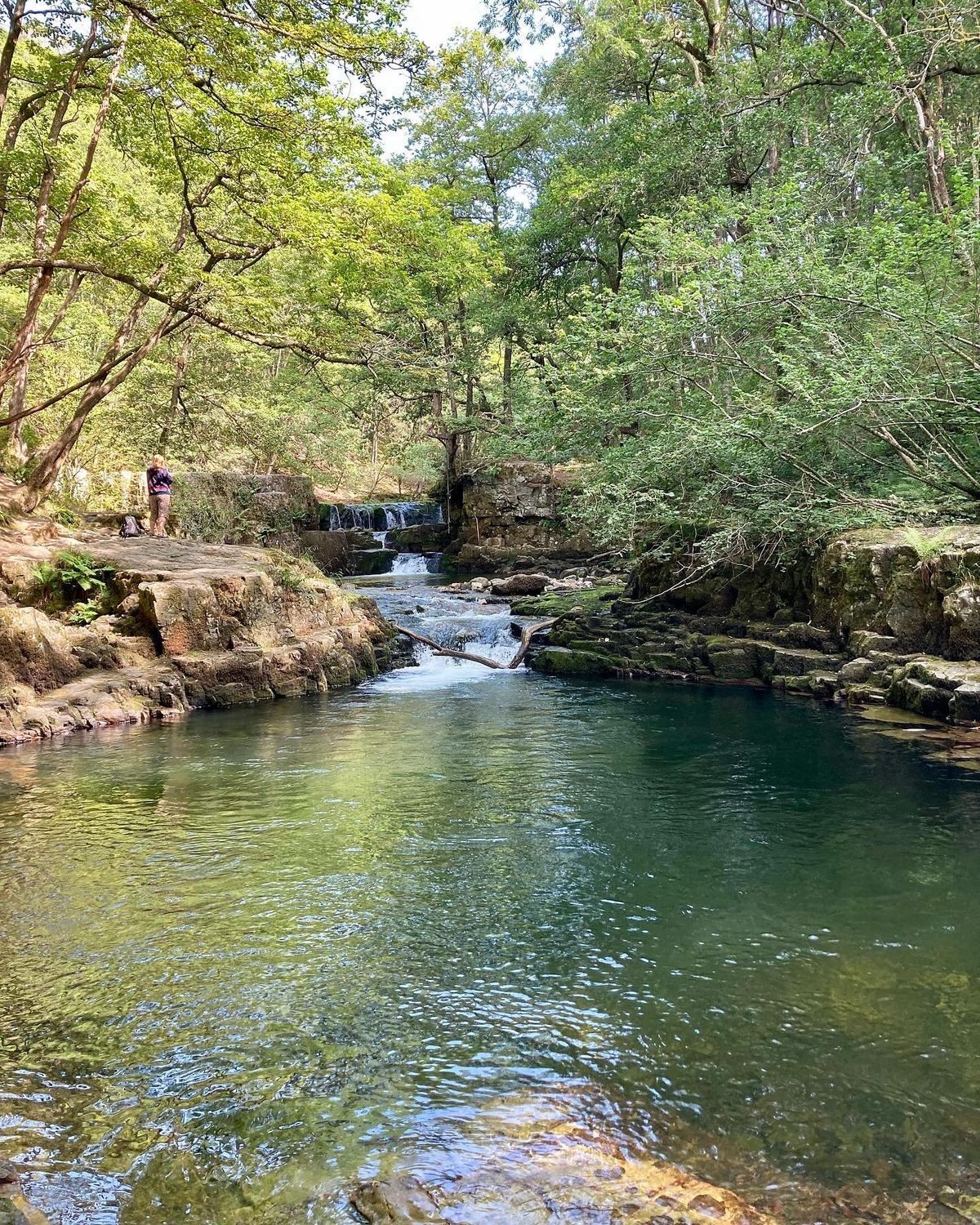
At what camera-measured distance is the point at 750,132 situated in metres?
16.5

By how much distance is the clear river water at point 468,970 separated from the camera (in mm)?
3070

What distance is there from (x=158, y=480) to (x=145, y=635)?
4.53 metres

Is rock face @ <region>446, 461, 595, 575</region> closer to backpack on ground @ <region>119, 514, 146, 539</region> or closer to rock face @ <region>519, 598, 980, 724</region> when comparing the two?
rock face @ <region>519, 598, 980, 724</region>

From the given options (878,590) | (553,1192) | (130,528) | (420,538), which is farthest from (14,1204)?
(420,538)

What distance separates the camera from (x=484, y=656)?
16.5 metres

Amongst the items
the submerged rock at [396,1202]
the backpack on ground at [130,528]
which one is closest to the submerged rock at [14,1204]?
the submerged rock at [396,1202]

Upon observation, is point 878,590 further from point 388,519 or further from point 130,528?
point 388,519

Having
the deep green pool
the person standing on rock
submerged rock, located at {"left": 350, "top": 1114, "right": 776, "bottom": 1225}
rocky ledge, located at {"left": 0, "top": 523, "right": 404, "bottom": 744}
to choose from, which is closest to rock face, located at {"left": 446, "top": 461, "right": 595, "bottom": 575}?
the person standing on rock

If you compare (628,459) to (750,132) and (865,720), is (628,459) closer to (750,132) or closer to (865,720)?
(865,720)

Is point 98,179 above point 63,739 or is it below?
above

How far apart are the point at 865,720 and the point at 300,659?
29.4 ft

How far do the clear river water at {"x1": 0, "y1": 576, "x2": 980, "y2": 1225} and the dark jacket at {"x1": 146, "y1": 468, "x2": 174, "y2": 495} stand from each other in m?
8.33

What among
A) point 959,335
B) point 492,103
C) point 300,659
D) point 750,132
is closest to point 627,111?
point 750,132

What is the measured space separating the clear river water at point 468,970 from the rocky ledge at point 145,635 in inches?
100
